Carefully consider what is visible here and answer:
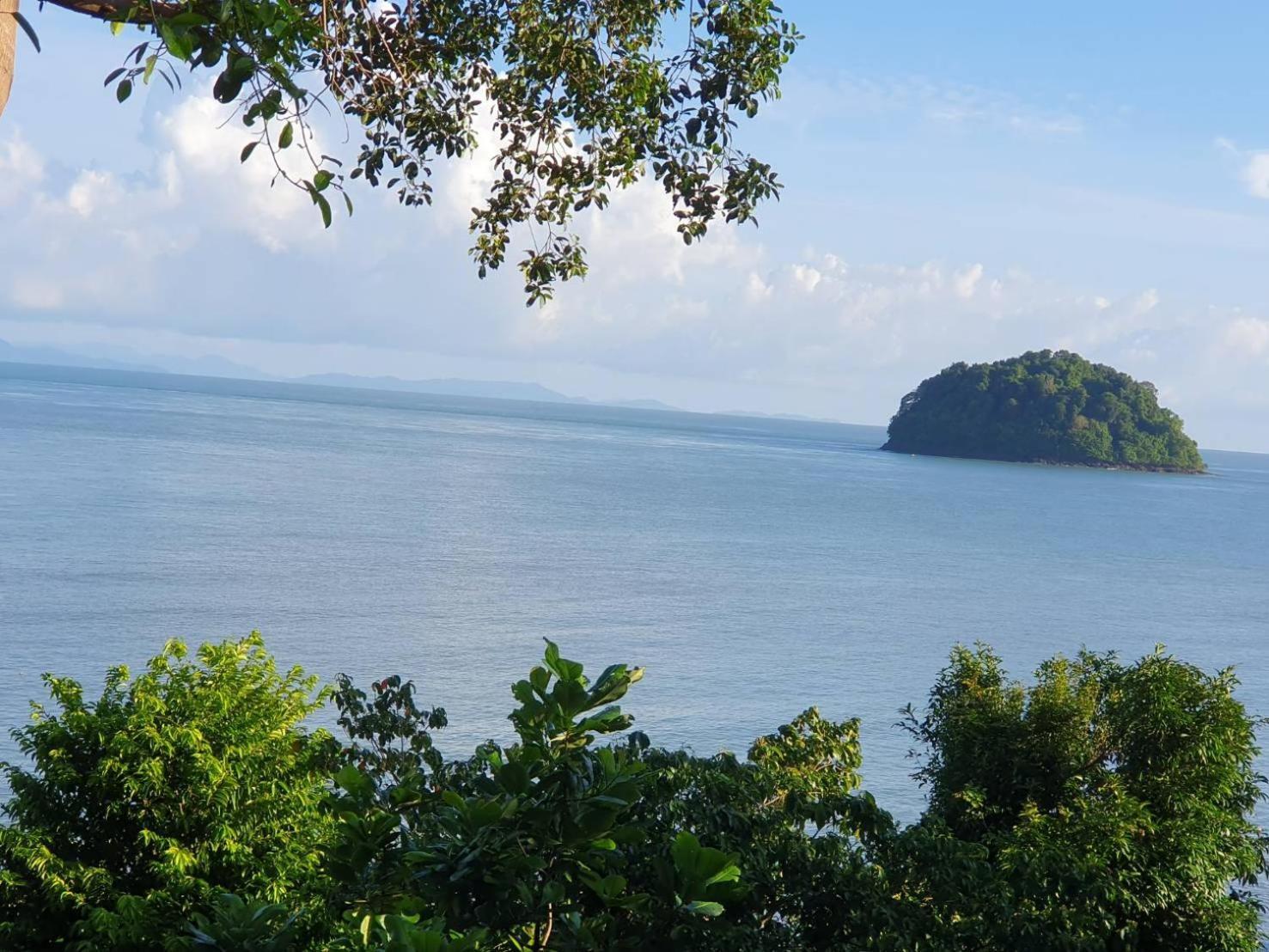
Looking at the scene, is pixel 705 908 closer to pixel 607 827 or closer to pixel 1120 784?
pixel 607 827

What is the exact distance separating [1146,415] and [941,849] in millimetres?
162816

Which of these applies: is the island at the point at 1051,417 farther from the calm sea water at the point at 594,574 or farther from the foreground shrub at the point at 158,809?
the foreground shrub at the point at 158,809

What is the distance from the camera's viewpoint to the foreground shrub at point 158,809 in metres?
11.8

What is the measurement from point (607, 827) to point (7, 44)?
255 centimetres

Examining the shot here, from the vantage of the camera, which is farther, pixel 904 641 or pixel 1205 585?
pixel 1205 585

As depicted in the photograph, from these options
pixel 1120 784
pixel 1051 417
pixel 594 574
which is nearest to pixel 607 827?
pixel 1120 784

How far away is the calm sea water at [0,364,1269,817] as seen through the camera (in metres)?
37.1

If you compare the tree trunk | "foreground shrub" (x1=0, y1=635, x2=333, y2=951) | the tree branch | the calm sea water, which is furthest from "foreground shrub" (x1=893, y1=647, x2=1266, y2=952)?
the calm sea water

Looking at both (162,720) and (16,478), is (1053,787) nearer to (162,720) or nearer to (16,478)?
(162,720)

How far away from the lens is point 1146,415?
159125mm

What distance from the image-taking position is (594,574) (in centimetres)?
5547

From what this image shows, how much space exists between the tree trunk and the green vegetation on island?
6.60 feet

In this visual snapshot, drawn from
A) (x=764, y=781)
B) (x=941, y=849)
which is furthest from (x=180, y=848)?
(x=941, y=849)

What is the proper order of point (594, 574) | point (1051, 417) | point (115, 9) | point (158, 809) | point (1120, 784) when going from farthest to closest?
point (1051, 417) < point (594, 574) < point (1120, 784) < point (158, 809) < point (115, 9)
